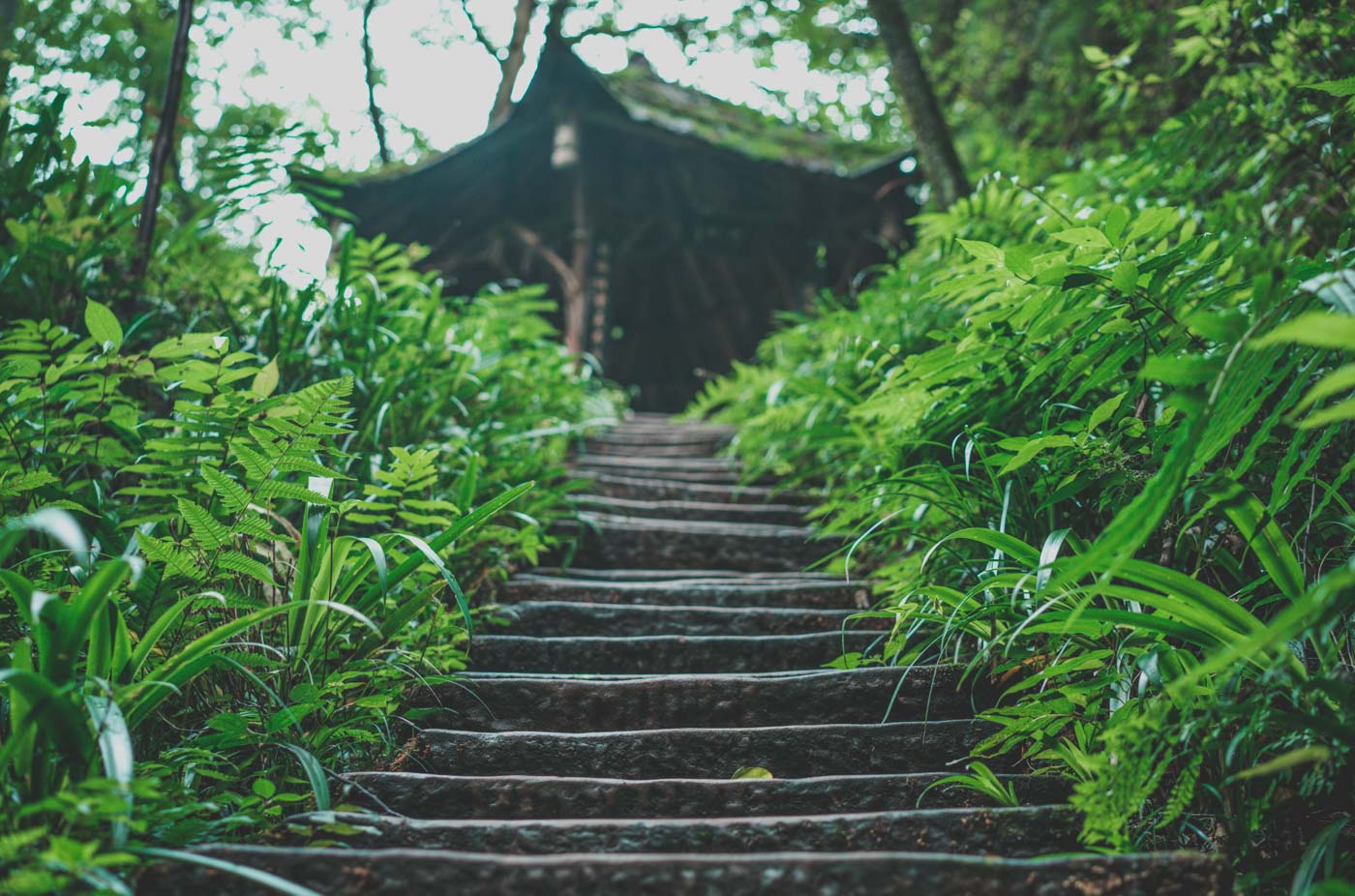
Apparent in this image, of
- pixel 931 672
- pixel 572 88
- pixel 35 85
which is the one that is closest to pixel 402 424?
pixel 931 672

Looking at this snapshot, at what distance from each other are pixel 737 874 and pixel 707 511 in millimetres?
2149

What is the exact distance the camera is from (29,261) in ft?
7.44

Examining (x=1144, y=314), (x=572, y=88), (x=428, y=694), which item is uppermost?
(x=572, y=88)

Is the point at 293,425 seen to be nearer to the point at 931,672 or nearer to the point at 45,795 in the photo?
the point at 45,795

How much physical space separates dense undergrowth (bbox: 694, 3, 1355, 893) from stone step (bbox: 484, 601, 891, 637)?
0.92 feet

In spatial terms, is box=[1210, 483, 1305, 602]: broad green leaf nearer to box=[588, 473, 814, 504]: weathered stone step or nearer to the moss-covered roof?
box=[588, 473, 814, 504]: weathered stone step

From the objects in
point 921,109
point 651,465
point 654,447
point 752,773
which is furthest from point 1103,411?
point 921,109

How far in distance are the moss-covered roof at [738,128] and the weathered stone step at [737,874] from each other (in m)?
6.76

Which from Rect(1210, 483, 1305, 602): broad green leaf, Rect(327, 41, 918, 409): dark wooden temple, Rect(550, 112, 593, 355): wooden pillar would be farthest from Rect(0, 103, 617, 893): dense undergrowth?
Rect(327, 41, 918, 409): dark wooden temple

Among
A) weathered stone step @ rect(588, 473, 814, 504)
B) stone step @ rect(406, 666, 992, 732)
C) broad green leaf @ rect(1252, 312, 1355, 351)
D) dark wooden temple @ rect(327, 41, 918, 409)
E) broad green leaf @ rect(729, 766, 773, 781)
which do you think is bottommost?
broad green leaf @ rect(729, 766, 773, 781)

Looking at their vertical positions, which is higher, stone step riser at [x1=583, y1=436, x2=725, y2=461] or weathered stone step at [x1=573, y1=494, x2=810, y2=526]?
stone step riser at [x1=583, y1=436, x2=725, y2=461]

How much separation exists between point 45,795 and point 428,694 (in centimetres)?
73

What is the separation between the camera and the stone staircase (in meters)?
1.04

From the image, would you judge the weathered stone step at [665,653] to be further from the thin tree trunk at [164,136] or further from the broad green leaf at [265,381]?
the thin tree trunk at [164,136]
